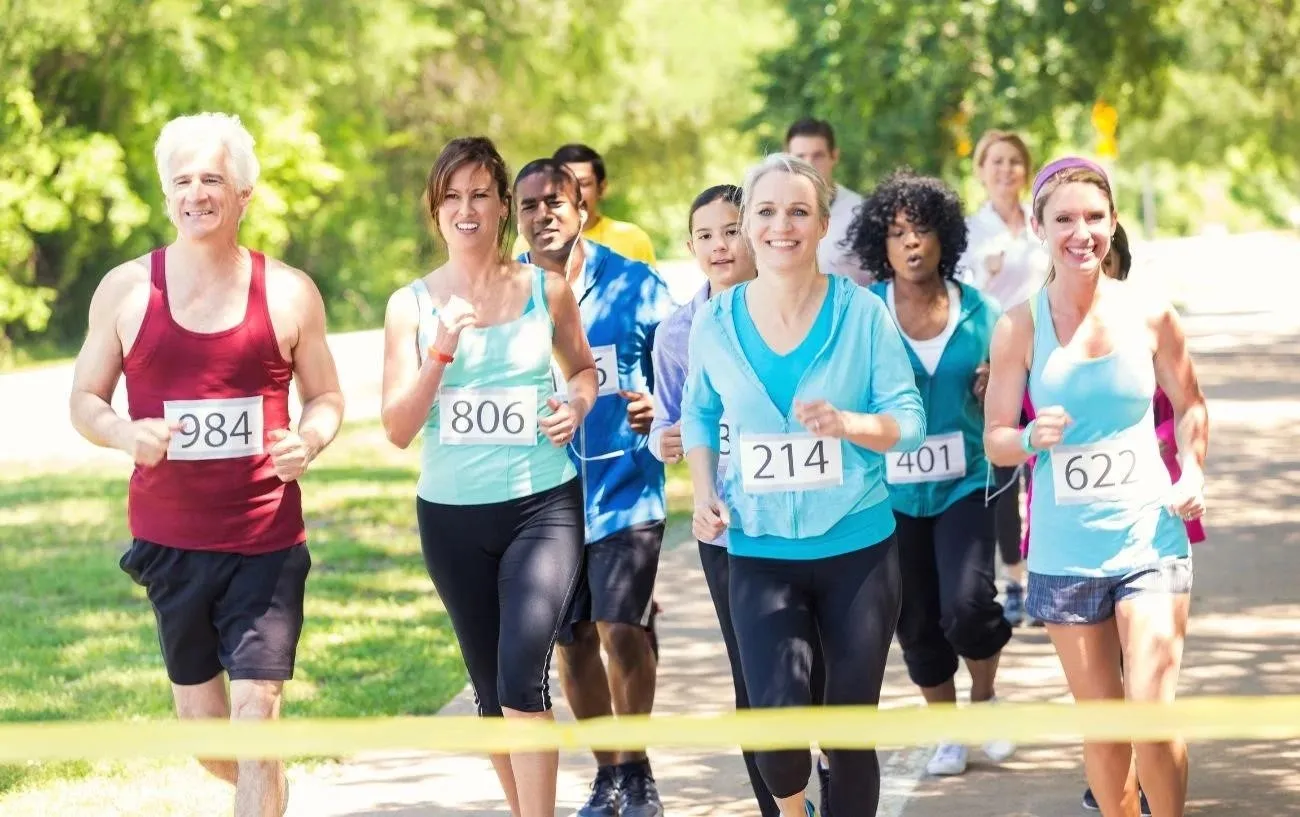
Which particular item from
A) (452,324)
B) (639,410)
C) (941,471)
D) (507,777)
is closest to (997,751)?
(941,471)

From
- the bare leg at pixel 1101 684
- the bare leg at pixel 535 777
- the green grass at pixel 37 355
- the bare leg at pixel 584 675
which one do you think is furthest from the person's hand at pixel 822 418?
the green grass at pixel 37 355

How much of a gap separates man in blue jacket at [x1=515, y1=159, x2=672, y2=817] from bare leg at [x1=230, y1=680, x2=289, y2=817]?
156 centimetres

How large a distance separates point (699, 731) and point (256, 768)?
6.88 feet

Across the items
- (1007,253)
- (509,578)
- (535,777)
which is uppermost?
(1007,253)

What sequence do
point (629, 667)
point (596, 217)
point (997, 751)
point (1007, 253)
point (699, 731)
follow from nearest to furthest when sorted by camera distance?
point (699, 731) → point (629, 667) → point (997, 751) → point (596, 217) → point (1007, 253)

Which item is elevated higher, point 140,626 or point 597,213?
point 597,213

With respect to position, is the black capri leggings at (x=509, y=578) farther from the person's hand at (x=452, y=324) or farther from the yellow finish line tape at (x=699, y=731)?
the yellow finish line tape at (x=699, y=731)

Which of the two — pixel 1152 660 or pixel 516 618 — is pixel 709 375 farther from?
pixel 1152 660

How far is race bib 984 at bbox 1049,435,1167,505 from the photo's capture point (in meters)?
5.49

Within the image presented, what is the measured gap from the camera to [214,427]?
547 centimetres

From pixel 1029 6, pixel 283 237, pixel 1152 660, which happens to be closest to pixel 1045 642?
pixel 1152 660

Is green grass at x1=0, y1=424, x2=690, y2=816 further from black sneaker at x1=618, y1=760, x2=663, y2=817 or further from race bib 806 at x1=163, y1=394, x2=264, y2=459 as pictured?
race bib 806 at x1=163, y1=394, x2=264, y2=459

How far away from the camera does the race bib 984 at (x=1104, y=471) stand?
549cm

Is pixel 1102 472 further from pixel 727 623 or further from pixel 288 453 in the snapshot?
pixel 288 453
